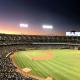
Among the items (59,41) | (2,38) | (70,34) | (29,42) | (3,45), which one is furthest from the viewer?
(70,34)

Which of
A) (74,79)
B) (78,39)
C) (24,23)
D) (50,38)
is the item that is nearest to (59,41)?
(50,38)

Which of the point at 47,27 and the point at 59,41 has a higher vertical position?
the point at 47,27

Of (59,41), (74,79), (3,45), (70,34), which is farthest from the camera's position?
(70,34)

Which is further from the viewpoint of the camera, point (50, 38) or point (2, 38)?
point (50, 38)

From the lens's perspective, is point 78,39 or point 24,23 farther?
point 78,39

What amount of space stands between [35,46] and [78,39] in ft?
45.0

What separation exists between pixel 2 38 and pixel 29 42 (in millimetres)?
8308

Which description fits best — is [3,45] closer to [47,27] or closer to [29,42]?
[29,42]

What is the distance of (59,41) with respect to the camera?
168 feet

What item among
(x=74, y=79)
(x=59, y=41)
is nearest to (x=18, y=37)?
(x=59, y=41)

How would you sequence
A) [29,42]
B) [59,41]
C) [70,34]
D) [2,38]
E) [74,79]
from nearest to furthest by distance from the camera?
[74,79] → [2,38] → [29,42] → [59,41] → [70,34]

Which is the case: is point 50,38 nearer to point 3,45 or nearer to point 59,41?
point 59,41

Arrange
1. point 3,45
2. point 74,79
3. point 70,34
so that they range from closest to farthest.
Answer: point 74,79 < point 3,45 < point 70,34

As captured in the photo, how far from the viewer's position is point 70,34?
54594mm
